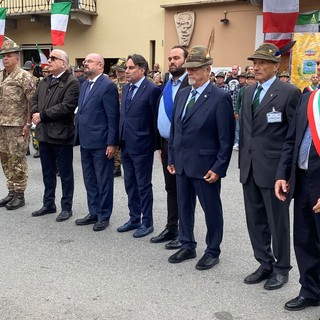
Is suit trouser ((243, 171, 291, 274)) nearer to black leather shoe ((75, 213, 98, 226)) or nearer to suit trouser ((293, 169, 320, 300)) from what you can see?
suit trouser ((293, 169, 320, 300))

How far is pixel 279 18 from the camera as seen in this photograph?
11781mm

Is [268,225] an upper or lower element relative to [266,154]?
lower

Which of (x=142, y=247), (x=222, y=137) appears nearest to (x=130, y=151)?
(x=142, y=247)

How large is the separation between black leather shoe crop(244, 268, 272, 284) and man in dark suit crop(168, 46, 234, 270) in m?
0.41

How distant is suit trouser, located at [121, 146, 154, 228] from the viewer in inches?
197

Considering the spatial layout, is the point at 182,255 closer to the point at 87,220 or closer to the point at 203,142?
the point at 203,142

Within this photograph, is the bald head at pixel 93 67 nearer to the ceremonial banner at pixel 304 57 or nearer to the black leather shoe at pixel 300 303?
the black leather shoe at pixel 300 303

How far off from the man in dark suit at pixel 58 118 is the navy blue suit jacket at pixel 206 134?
183 centimetres

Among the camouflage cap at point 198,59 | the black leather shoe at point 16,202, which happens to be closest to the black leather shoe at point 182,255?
the camouflage cap at point 198,59

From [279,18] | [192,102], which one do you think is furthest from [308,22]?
[192,102]

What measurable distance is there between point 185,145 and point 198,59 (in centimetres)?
76

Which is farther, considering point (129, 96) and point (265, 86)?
point (129, 96)

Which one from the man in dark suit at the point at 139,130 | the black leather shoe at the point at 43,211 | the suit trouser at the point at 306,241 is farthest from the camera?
the black leather shoe at the point at 43,211

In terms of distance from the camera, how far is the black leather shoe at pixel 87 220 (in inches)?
216
